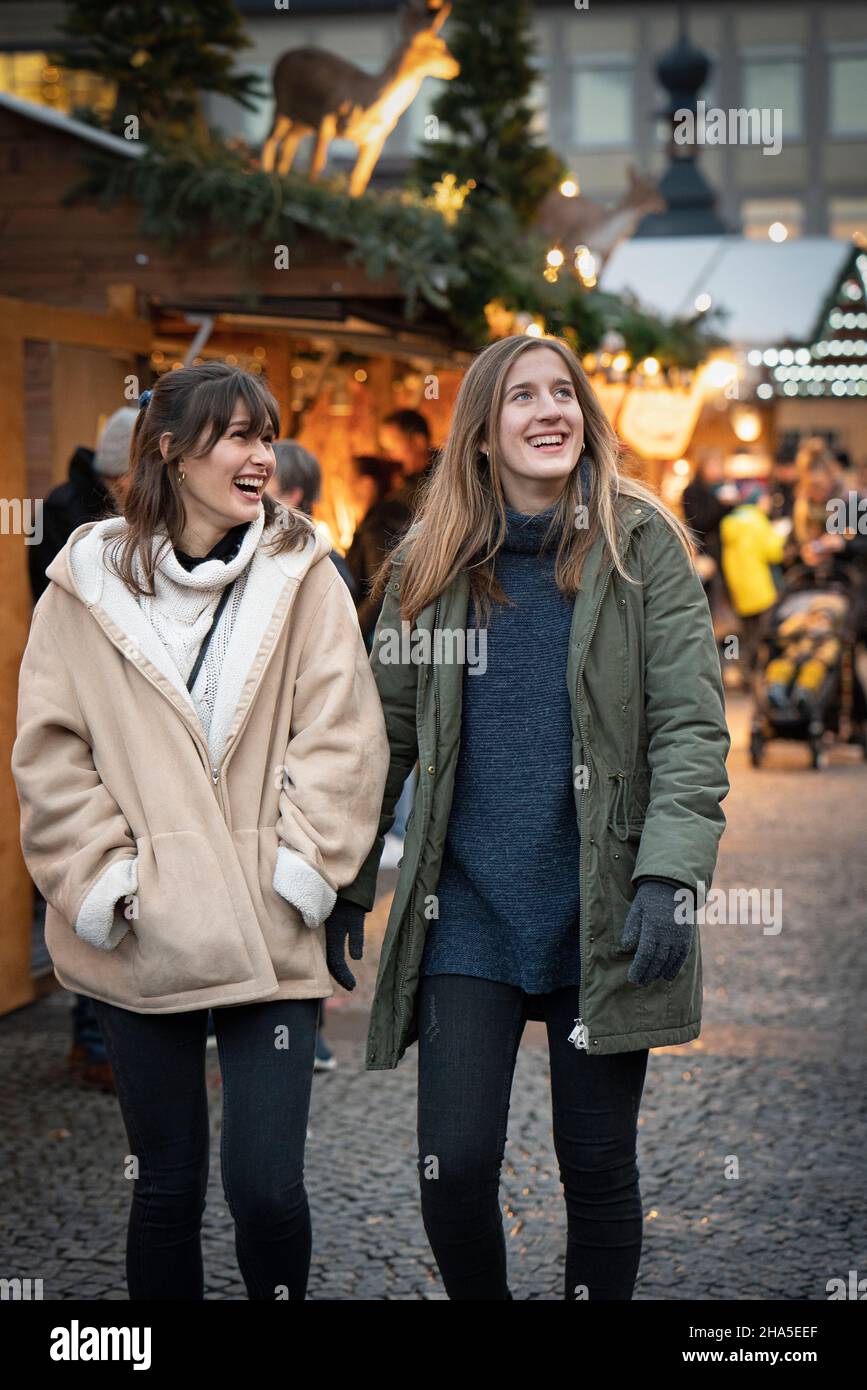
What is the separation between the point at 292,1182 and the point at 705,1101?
8.59 ft

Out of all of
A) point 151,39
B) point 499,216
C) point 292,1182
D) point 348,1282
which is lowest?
point 348,1282

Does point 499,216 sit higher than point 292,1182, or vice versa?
point 499,216

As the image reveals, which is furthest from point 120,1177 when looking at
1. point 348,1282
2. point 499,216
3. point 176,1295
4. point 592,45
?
point 592,45

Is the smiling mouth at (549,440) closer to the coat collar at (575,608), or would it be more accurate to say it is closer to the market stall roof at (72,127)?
the coat collar at (575,608)

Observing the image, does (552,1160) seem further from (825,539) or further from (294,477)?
(825,539)

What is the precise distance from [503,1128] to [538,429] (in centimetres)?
124

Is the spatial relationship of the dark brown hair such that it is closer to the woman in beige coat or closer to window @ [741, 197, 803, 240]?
the woman in beige coat

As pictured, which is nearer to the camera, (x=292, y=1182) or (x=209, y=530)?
(x=292, y=1182)

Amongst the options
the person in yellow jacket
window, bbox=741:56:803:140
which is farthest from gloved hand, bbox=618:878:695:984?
window, bbox=741:56:803:140

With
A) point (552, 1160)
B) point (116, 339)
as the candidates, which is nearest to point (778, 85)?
point (116, 339)

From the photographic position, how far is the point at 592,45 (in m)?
55.2

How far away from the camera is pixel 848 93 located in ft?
178

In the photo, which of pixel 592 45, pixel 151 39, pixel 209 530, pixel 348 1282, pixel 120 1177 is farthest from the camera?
pixel 592 45
